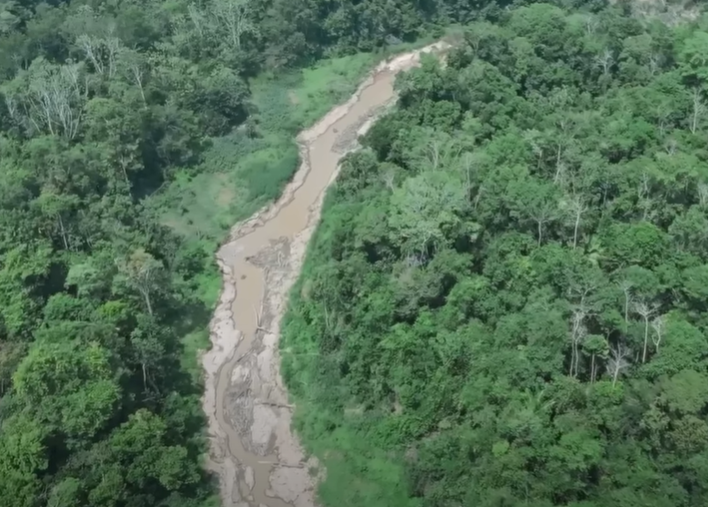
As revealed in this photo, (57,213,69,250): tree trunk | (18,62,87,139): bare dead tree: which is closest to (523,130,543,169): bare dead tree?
(57,213,69,250): tree trunk

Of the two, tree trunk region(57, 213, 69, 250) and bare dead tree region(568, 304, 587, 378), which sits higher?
tree trunk region(57, 213, 69, 250)

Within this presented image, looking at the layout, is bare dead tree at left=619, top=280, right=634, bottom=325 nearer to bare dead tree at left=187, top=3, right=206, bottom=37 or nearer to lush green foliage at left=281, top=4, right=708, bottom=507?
lush green foliage at left=281, top=4, right=708, bottom=507

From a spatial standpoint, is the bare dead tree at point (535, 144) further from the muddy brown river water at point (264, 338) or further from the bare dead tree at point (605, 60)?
the muddy brown river water at point (264, 338)

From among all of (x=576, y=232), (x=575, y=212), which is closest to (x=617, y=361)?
(x=576, y=232)

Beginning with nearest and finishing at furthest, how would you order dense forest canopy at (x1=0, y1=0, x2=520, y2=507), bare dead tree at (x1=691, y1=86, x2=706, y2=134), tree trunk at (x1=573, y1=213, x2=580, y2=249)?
dense forest canopy at (x1=0, y1=0, x2=520, y2=507) < tree trunk at (x1=573, y1=213, x2=580, y2=249) < bare dead tree at (x1=691, y1=86, x2=706, y2=134)

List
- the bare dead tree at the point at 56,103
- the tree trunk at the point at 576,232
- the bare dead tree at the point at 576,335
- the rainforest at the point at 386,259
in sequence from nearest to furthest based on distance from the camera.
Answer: the rainforest at the point at 386,259
the bare dead tree at the point at 576,335
the tree trunk at the point at 576,232
the bare dead tree at the point at 56,103

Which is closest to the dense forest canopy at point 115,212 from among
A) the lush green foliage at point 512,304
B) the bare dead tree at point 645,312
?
the lush green foliage at point 512,304

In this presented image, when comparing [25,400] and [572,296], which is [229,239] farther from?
[572,296]
